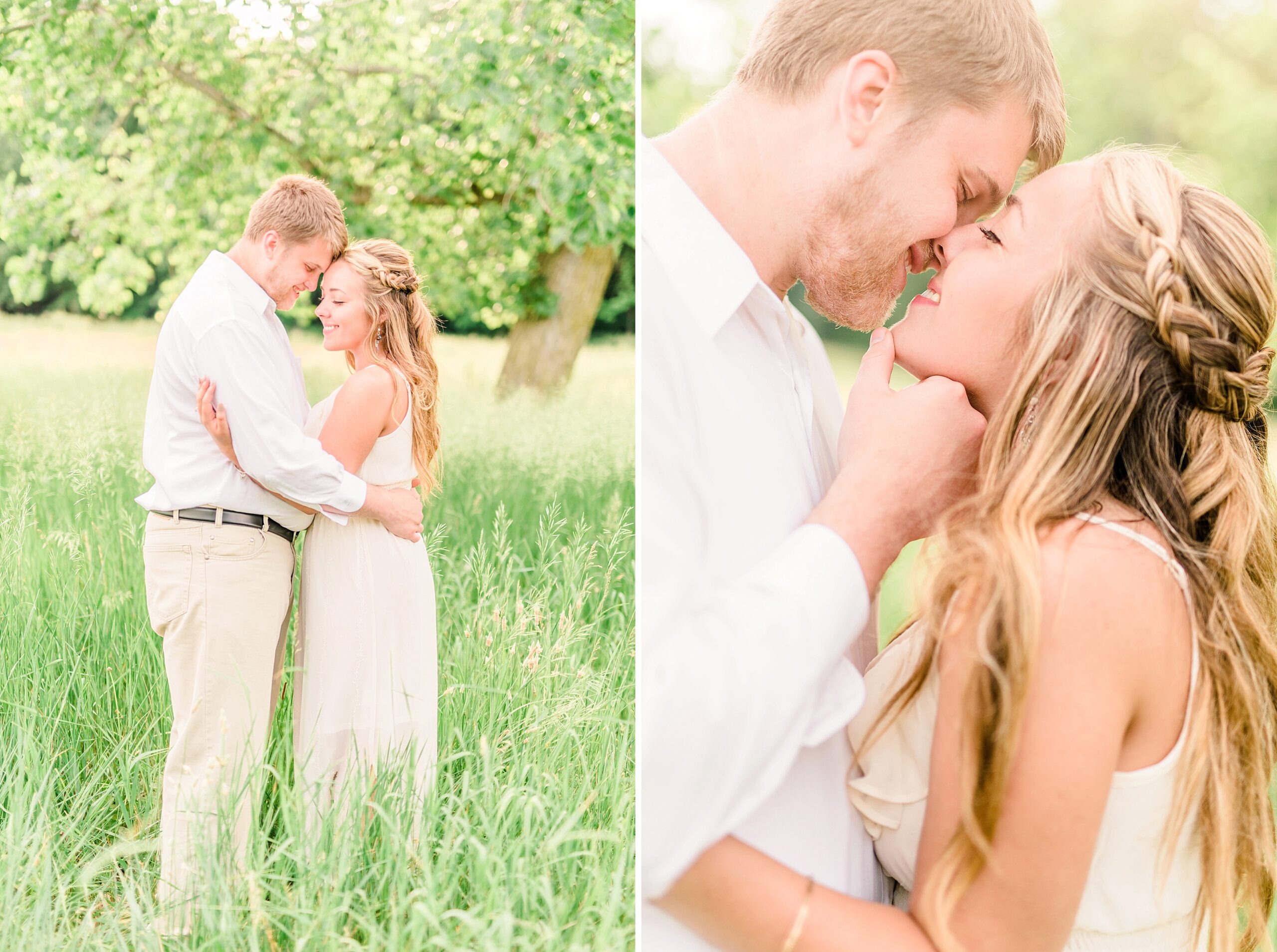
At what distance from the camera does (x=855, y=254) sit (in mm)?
1423

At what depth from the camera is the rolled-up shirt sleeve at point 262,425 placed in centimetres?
182

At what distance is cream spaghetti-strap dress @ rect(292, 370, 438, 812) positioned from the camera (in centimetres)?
193

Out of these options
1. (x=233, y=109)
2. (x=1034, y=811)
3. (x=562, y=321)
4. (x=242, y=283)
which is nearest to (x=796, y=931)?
(x=1034, y=811)

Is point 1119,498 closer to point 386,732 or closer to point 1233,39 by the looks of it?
point 386,732

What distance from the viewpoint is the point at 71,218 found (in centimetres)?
297

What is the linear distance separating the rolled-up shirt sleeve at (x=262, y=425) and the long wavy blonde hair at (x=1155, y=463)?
123 cm

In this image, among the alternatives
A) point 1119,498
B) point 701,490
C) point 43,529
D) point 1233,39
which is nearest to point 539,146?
point 43,529

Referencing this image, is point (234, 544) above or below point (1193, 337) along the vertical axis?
below

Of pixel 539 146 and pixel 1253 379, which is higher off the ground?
pixel 539 146

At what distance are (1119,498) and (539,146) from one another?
225 centimetres

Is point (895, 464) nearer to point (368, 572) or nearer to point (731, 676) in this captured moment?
point (731, 676)

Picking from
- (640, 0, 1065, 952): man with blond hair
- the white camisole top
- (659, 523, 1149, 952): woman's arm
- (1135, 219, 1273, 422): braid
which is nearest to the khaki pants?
(640, 0, 1065, 952): man with blond hair

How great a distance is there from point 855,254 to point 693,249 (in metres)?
0.29

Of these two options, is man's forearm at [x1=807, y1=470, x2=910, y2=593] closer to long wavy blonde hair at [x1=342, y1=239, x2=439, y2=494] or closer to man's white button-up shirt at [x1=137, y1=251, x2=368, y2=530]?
man's white button-up shirt at [x1=137, y1=251, x2=368, y2=530]
